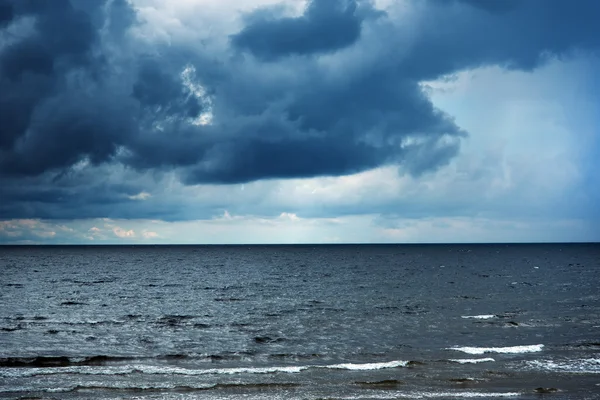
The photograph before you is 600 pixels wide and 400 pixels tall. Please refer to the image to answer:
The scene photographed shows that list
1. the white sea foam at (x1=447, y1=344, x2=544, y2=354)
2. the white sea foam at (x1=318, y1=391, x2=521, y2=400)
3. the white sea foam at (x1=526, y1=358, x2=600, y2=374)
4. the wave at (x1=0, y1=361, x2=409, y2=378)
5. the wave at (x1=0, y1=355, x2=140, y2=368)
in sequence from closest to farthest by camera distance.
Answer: the white sea foam at (x1=318, y1=391, x2=521, y2=400), the white sea foam at (x1=526, y1=358, x2=600, y2=374), the wave at (x1=0, y1=361, x2=409, y2=378), the wave at (x1=0, y1=355, x2=140, y2=368), the white sea foam at (x1=447, y1=344, x2=544, y2=354)

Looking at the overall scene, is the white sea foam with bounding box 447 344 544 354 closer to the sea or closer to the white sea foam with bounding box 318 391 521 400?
the sea

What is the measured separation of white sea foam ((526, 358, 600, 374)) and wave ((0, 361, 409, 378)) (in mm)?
7450

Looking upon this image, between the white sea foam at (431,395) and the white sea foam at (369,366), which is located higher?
the white sea foam at (431,395)

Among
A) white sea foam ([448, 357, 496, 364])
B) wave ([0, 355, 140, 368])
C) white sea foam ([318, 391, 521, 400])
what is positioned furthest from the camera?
wave ([0, 355, 140, 368])

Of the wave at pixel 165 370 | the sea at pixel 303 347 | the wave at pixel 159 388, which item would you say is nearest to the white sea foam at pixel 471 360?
the sea at pixel 303 347

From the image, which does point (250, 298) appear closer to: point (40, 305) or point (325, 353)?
point (40, 305)

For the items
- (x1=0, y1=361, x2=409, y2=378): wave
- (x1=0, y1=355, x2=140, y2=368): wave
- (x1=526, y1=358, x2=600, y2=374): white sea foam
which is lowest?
(x1=0, y1=355, x2=140, y2=368): wave

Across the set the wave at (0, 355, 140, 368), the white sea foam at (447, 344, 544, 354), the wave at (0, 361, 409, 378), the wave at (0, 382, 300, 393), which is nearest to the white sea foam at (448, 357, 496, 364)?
the white sea foam at (447, 344, 544, 354)

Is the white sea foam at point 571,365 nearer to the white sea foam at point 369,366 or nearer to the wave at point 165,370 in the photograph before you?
the white sea foam at point 369,366

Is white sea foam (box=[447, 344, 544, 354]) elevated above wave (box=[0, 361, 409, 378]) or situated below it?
above

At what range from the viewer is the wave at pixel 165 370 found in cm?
3003

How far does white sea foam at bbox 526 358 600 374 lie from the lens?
2958 centimetres

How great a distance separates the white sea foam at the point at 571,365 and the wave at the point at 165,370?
7450mm

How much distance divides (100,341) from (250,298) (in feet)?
103
